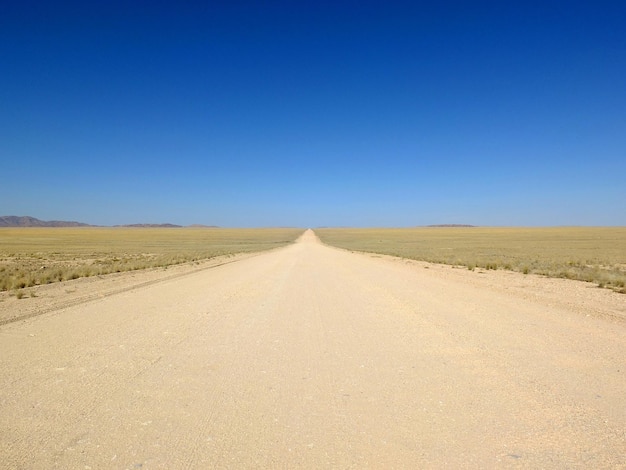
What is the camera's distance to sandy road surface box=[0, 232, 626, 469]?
3.19 meters

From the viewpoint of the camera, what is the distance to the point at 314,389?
14.6ft

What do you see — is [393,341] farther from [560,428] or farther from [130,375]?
[130,375]

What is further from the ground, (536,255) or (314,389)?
(314,389)

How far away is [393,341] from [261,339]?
211 centimetres

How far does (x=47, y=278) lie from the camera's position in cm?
1553

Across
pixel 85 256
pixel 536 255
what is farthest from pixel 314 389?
pixel 85 256

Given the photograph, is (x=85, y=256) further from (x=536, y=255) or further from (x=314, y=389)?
(x=536, y=255)

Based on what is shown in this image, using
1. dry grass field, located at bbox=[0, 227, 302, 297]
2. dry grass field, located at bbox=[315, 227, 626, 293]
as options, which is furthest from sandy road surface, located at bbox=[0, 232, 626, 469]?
dry grass field, located at bbox=[315, 227, 626, 293]

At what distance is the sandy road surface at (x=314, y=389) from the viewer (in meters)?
3.19

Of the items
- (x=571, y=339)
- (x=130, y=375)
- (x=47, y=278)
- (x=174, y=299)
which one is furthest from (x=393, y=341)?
(x=47, y=278)

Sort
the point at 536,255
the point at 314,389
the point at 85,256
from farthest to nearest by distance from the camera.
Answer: the point at 85,256 → the point at 536,255 → the point at 314,389

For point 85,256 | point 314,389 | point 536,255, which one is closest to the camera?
point 314,389

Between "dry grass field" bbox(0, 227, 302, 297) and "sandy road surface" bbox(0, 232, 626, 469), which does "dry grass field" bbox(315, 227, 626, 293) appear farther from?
"dry grass field" bbox(0, 227, 302, 297)

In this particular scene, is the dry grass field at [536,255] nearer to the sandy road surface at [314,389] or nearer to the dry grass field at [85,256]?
the sandy road surface at [314,389]
